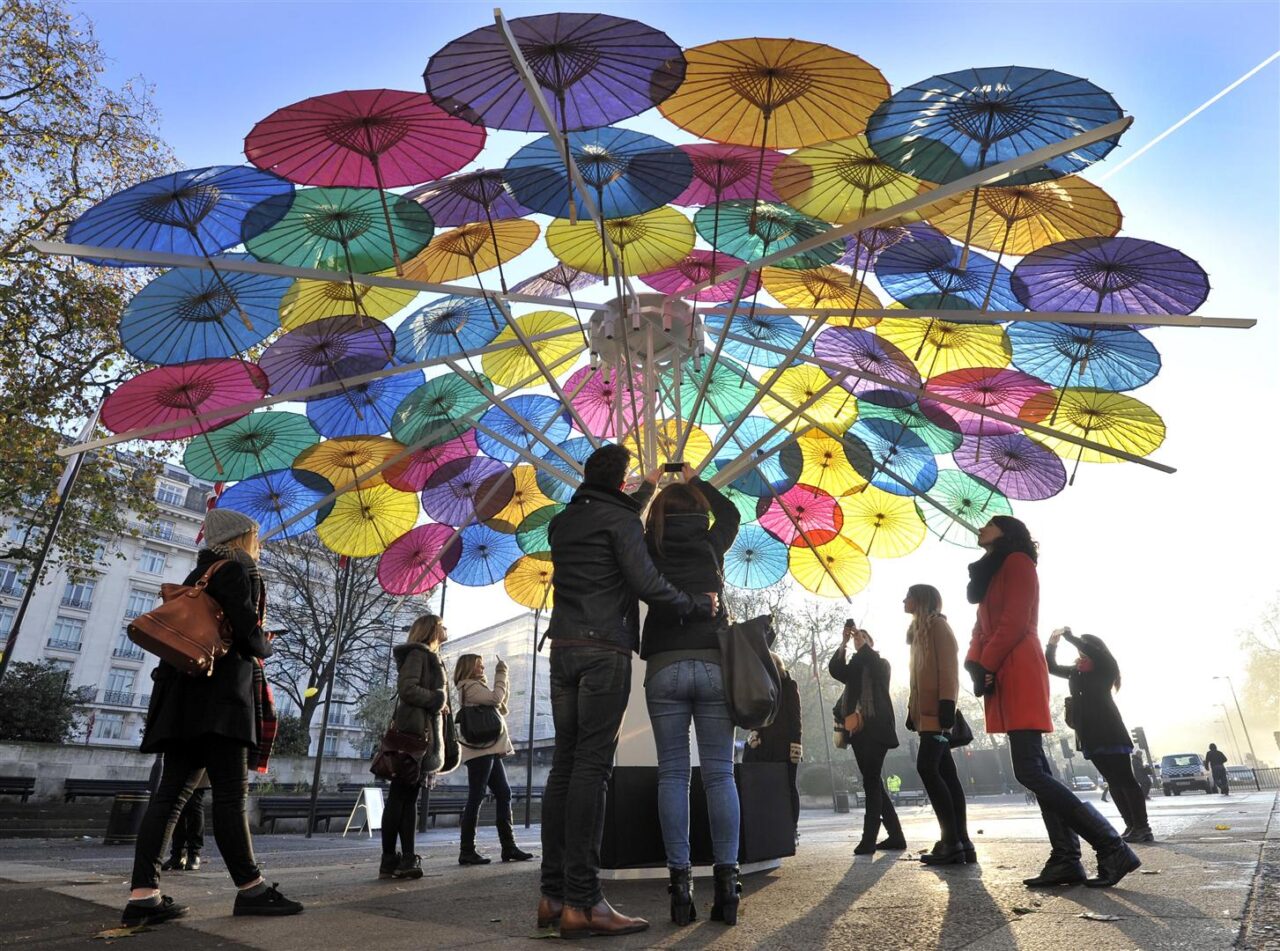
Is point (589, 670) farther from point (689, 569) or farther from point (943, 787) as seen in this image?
point (943, 787)

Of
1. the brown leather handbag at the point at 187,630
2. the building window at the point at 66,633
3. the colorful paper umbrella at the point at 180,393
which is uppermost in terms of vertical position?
the building window at the point at 66,633

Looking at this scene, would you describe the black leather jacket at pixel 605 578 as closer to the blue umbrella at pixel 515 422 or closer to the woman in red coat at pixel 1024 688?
the woman in red coat at pixel 1024 688

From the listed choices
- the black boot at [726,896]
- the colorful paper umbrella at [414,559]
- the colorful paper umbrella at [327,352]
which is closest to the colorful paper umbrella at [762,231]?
the colorful paper umbrella at [327,352]

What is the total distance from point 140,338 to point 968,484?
403 inches

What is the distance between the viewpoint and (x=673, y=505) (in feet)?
12.8

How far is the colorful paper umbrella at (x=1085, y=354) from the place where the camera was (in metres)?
7.85

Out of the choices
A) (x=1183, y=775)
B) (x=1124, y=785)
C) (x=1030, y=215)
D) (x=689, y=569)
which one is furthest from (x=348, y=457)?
(x=1183, y=775)

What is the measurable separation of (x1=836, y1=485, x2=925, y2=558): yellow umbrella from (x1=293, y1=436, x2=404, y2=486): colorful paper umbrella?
6.79m

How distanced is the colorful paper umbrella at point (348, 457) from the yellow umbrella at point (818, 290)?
5.00 meters

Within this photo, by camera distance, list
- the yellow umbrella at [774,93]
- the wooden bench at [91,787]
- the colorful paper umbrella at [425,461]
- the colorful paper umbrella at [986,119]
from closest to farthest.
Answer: the colorful paper umbrella at [986,119], the yellow umbrella at [774,93], the colorful paper umbrella at [425,461], the wooden bench at [91,787]

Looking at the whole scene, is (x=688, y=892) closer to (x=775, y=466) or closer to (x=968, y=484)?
(x=775, y=466)

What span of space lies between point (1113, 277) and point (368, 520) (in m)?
9.34

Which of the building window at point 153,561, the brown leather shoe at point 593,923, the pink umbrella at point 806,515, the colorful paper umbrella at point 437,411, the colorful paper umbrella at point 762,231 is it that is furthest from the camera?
the building window at point 153,561

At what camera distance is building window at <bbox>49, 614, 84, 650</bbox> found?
4562cm
